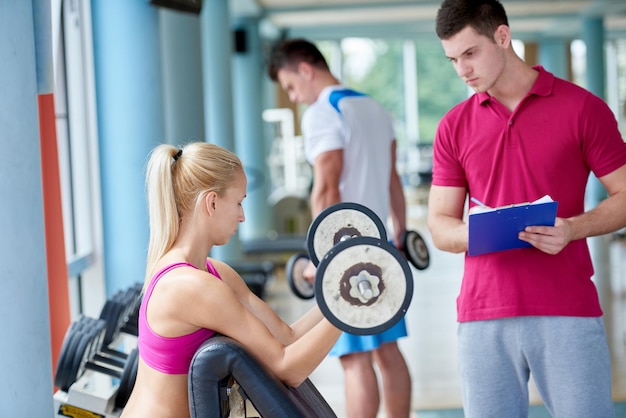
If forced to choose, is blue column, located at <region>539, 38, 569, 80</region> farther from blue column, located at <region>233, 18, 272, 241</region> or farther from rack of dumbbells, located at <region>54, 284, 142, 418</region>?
rack of dumbbells, located at <region>54, 284, 142, 418</region>

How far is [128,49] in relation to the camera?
376 cm

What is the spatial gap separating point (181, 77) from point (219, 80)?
2.74 meters

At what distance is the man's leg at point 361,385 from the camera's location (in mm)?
2990

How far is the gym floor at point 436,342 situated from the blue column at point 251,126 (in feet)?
6.47

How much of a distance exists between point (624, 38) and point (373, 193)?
53.4 ft

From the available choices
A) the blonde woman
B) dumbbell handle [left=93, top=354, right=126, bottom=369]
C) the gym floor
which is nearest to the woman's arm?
the blonde woman

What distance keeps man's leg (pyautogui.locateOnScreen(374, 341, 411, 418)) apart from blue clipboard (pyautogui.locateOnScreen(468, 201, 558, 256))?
3.73 ft

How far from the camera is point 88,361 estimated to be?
260 cm

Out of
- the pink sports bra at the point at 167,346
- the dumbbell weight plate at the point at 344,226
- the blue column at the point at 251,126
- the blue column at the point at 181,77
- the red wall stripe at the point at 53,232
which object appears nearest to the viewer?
the pink sports bra at the point at 167,346

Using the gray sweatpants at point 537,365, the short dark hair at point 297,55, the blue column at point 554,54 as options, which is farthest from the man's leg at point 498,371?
the blue column at point 554,54

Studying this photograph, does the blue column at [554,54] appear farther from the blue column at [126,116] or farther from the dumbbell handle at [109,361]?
the dumbbell handle at [109,361]

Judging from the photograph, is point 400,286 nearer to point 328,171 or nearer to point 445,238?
point 445,238

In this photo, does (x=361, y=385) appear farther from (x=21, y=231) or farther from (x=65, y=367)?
(x=21, y=231)

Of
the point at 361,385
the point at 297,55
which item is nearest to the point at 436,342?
the point at 361,385
